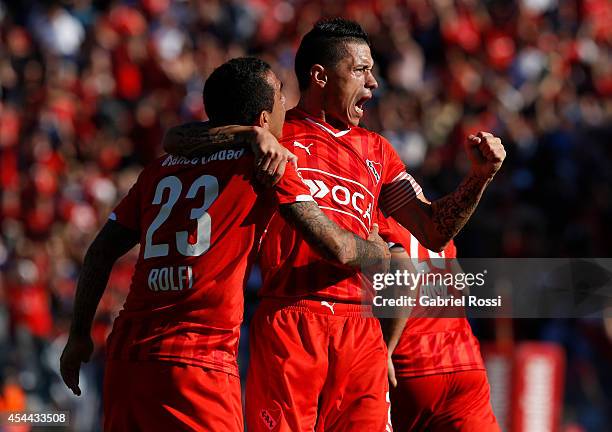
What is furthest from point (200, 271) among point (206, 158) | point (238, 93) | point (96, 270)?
point (238, 93)

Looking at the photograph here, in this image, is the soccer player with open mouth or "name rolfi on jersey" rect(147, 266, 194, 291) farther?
the soccer player with open mouth

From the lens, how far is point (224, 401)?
4.79 metres

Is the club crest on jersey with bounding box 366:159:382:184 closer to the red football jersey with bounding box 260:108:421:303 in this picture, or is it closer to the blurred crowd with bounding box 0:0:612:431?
the red football jersey with bounding box 260:108:421:303

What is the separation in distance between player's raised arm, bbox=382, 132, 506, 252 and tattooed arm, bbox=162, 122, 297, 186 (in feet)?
3.34

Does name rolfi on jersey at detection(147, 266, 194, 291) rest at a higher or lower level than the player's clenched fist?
lower

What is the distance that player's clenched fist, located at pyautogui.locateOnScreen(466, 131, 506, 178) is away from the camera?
5484mm

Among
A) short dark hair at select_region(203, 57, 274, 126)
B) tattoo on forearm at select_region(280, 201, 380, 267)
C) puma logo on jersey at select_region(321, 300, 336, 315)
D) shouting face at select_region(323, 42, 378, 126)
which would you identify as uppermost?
shouting face at select_region(323, 42, 378, 126)

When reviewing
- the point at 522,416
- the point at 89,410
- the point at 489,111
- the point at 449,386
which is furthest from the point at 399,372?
the point at 489,111

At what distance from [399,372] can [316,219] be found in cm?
181

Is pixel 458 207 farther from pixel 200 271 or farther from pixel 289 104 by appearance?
pixel 289 104

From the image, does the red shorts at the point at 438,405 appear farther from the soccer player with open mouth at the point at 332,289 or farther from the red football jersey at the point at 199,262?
the red football jersey at the point at 199,262

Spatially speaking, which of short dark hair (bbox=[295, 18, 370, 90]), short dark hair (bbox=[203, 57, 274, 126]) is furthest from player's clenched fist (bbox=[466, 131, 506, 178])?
short dark hair (bbox=[203, 57, 274, 126])

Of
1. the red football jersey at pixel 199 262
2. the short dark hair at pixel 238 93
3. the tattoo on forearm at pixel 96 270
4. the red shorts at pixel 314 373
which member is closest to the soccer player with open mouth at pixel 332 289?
the red shorts at pixel 314 373

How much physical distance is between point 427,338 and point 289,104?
7828 mm
